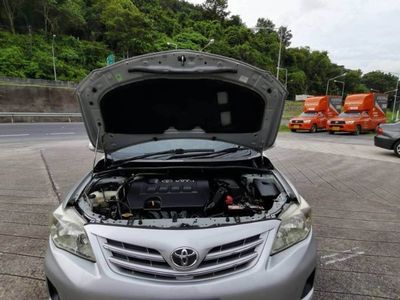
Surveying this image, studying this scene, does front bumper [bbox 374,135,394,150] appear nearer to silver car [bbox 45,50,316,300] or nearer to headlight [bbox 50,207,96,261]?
silver car [bbox 45,50,316,300]

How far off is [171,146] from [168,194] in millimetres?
662

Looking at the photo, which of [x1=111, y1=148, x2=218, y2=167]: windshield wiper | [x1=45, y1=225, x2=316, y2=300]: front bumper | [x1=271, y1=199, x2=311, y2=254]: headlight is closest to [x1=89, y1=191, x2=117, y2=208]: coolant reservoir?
[x1=111, y1=148, x2=218, y2=167]: windshield wiper

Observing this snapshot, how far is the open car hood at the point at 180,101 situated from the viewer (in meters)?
2.80

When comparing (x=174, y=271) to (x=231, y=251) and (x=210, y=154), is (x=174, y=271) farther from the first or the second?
(x=210, y=154)

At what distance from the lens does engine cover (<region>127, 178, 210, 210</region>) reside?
2.90 metres

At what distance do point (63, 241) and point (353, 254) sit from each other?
299 cm

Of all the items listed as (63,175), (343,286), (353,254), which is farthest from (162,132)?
(63,175)

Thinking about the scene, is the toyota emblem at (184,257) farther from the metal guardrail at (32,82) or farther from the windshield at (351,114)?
the metal guardrail at (32,82)

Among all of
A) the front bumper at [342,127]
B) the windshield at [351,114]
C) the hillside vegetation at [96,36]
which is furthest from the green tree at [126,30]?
the front bumper at [342,127]

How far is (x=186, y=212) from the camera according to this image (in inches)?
113

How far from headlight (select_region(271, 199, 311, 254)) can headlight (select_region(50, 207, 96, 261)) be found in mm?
1142

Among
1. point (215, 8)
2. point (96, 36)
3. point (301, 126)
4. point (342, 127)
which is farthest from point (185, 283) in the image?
point (215, 8)

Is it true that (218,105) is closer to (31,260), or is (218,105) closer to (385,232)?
(31,260)

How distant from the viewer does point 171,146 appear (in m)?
3.46
